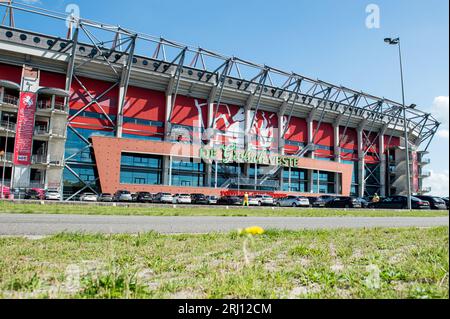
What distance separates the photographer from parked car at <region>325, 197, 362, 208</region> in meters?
41.9

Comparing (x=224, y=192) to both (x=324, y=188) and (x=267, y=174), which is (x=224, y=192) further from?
(x=324, y=188)

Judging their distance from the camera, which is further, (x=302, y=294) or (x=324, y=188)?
(x=324, y=188)

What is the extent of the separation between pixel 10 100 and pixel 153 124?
1801cm

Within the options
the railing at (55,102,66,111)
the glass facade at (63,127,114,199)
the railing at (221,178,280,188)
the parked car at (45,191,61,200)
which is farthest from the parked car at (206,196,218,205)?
the railing at (55,102,66,111)

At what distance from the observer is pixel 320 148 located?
67125 mm

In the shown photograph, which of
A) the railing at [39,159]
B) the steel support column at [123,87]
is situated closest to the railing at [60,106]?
the railing at [39,159]

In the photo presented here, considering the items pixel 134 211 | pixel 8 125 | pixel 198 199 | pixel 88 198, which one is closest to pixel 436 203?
pixel 198 199

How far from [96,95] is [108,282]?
160 feet

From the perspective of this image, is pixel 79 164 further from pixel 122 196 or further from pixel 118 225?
pixel 118 225

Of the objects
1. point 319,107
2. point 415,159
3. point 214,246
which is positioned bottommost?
point 214,246

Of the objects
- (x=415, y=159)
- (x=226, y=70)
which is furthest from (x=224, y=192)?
(x=415, y=159)

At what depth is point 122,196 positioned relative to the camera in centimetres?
4131

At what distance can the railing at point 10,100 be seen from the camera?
1596 inches

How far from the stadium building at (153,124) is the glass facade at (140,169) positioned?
0.14 metres
